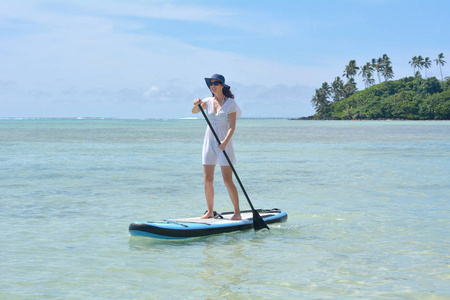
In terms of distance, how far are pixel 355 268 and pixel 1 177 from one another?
12904mm

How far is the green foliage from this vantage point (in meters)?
136

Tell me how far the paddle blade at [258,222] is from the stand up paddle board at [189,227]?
99 millimetres

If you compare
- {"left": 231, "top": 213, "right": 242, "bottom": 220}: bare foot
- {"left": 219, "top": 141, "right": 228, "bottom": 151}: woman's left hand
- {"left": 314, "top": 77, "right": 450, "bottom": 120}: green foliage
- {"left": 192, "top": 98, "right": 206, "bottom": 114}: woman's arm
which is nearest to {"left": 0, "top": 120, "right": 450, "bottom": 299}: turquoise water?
{"left": 231, "top": 213, "right": 242, "bottom": 220}: bare foot

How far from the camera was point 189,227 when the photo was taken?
7422 mm

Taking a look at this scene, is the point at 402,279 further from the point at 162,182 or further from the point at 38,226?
the point at 162,182

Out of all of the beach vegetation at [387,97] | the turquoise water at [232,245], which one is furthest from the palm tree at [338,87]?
the turquoise water at [232,245]

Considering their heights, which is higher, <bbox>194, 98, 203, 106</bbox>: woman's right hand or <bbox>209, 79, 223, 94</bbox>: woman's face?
<bbox>209, 79, 223, 94</bbox>: woman's face

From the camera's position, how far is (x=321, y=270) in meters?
5.95

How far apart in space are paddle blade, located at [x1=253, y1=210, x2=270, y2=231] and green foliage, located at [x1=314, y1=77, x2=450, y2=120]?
442 feet

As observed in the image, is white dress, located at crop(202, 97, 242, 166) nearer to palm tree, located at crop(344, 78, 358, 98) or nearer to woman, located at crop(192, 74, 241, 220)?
woman, located at crop(192, 74, 241, 220)

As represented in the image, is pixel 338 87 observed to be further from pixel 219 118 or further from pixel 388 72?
pixel 219 118

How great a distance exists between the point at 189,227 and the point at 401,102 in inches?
5657

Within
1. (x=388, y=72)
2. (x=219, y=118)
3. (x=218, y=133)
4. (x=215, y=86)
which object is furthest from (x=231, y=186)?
(x=388, y=72)

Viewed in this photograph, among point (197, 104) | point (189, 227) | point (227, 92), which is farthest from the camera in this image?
point (227, 92)
